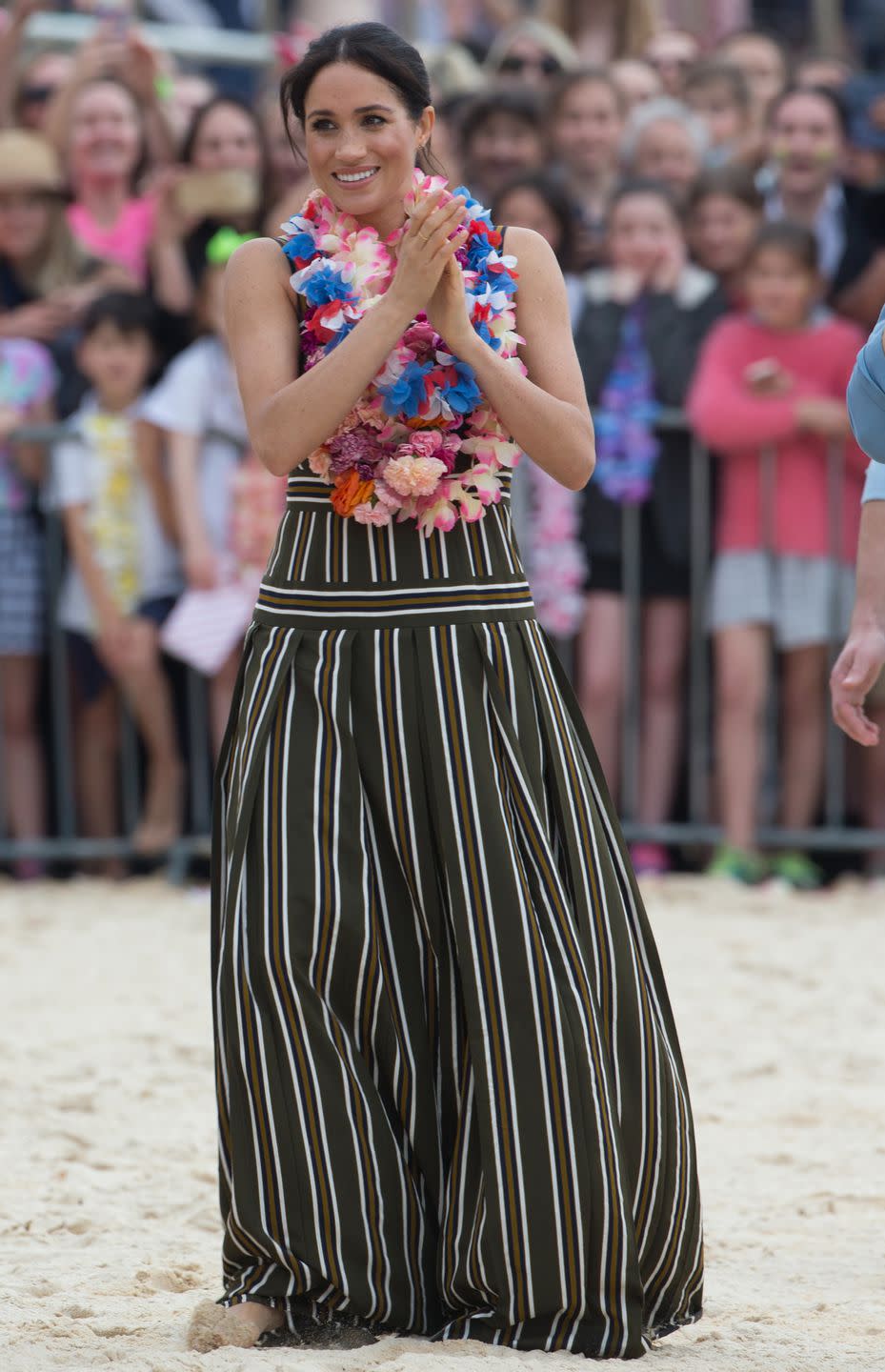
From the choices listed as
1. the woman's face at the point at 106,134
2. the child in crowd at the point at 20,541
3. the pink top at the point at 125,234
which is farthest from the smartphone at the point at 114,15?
the child in crowd at the point at 20,541

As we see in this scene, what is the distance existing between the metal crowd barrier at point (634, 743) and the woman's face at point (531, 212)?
764 mm

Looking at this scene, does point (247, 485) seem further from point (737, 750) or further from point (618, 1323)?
point (618, 1323)

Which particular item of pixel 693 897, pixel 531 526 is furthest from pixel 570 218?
pixel 693 897

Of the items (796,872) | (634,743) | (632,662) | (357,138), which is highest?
(357,138)

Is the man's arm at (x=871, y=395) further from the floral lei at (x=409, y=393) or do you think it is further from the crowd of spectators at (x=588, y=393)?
the crowd of spectators at (x=588, y=393)

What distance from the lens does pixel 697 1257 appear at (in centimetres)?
323

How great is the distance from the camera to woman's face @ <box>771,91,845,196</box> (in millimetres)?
7473

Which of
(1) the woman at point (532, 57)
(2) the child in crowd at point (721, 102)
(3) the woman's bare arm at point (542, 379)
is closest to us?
(3) the woman's bare arm at point (542, 379)

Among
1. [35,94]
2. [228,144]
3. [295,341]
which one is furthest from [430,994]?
[35,94]

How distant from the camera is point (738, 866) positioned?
7.10 m

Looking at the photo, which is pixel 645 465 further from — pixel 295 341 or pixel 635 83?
pixel 295 341

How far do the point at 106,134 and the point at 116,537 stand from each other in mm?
1590

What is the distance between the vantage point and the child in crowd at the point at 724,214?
7242mm

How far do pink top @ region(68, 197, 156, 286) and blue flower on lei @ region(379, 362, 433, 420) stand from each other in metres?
4.61
